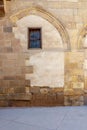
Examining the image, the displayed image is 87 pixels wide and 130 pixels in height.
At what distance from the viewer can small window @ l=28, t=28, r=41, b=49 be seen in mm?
6613

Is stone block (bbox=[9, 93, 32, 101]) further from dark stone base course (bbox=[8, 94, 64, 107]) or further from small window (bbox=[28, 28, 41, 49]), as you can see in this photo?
small window (bbox=[28, 28, 41, 49])

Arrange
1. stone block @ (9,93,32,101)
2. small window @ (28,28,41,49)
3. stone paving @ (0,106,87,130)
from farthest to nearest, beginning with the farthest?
small window @ (28,28,41,49), stone block @ (9,93,32,101), stone paving @ (0,106,87,130)

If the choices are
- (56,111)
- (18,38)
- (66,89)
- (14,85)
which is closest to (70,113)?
(56,111)

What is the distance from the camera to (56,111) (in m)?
5.91

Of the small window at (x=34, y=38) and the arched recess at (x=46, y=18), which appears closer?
the arched recess at (x=46, y=18)

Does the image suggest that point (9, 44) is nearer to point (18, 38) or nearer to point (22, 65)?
point (18, 38)

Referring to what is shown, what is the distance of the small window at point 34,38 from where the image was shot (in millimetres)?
6613

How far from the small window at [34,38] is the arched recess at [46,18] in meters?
0.47

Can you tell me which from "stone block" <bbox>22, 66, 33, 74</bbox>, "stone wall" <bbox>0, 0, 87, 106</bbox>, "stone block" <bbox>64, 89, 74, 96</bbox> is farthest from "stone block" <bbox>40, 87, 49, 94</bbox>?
"stone block" <bbox>22, 66, 33, 74</bbox>

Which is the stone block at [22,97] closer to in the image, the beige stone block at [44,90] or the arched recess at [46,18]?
the beige stone block at [44,90]

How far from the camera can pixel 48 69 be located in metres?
6.48

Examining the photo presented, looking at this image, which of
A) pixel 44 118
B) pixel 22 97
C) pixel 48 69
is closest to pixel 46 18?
pixel 48 69

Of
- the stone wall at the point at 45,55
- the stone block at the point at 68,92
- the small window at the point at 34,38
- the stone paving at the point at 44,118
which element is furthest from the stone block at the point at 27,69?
the stone block at the point at 68,92

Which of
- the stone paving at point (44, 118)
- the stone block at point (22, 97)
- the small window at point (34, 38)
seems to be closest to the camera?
the stone paving at point (44, 118)
